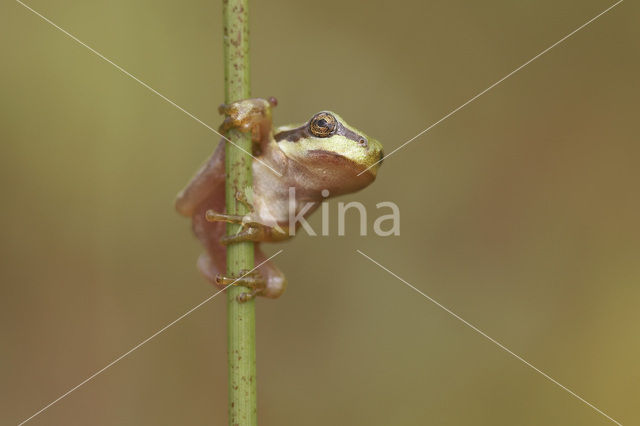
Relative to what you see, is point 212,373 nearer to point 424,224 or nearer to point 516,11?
point 424,224

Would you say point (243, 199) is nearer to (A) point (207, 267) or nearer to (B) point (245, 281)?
(B) point (245, 281)

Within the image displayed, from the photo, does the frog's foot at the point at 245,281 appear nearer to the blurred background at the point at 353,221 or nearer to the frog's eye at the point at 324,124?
the frog's eye at the point at 324,124

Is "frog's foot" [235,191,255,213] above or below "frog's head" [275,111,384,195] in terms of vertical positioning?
below

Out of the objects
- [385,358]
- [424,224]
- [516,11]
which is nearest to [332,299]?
[385,358]

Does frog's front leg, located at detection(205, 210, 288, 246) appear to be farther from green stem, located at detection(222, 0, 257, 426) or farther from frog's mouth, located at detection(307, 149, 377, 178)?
frog's mouth, located at detection(307, 149, 377, 178)

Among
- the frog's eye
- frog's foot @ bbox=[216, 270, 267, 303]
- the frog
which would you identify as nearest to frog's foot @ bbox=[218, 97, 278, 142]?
the frog

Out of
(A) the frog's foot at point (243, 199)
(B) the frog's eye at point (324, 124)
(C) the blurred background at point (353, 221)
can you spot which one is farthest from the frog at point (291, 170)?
(C) the blurred background at point (353, 221)

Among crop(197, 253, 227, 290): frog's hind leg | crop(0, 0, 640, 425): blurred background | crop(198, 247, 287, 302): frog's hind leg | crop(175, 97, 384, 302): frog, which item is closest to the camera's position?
crop(198, 247, 287, 302): frog's hind leg
